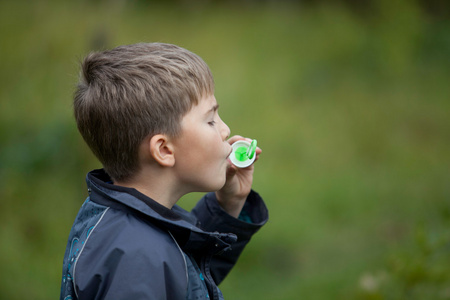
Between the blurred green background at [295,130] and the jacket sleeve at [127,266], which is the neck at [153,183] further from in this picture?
the blurred green background at [295,130]

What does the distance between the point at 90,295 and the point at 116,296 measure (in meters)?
0.09

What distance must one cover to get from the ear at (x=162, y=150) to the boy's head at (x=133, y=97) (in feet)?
0.07

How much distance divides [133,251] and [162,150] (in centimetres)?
35

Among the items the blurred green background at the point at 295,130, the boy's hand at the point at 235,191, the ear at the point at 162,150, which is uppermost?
the ear at the point at 162,150

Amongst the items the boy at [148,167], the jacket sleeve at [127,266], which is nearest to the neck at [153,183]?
the boy at [148,167]

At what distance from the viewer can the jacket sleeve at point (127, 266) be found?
1.28 m

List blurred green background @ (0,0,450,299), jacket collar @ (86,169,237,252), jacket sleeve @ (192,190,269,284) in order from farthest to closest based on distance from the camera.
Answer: blurred green background @ (0,0,450,299) → jacket sleeve @ (192,190,269,284) → jacket collar @ (86,169,237,252)

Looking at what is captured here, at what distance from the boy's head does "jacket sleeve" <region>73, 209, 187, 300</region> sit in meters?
0.26

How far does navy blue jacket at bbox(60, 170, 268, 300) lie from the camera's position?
4.24ft

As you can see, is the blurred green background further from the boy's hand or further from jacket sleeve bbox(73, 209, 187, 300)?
jacket sleeve bbox(73, 209, 187, 300)

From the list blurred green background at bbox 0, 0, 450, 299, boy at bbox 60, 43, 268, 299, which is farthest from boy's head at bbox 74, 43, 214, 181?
blurred green background at bbox 0, 0, 450, 299

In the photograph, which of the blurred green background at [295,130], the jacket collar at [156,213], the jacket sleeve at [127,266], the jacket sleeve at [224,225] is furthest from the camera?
the blurred green background at [295,130]

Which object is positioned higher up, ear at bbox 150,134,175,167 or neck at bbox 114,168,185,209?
ear at bbox 150,134,175,167

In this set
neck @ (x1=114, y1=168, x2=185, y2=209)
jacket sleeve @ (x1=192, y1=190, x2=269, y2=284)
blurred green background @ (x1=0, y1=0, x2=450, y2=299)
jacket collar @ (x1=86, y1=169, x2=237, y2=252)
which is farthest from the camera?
blurred green background @ (x1=0, y1=0, x2=450, y2=299)
